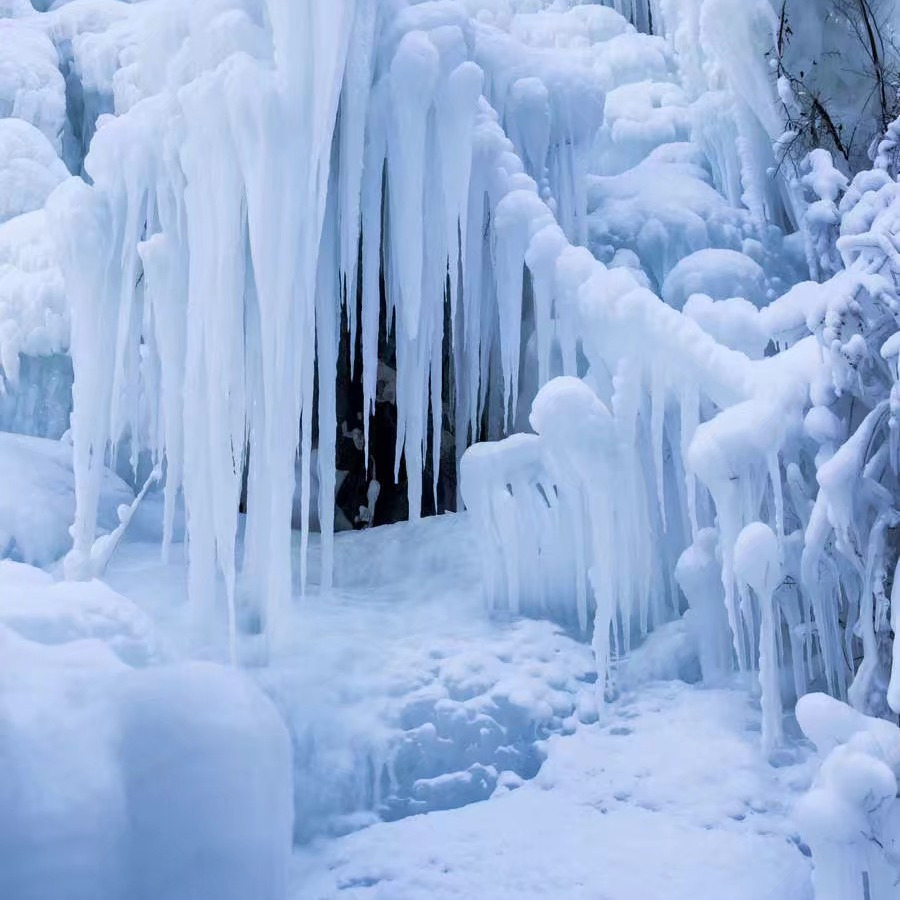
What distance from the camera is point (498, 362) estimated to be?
7.41 metres

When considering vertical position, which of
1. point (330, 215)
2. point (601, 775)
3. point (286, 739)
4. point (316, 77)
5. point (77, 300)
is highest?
point (316, 77)

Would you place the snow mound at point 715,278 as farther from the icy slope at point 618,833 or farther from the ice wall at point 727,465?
the icy slope at point 618,833

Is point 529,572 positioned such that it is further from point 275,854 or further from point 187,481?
point 275,854

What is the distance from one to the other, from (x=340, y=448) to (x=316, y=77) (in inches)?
136

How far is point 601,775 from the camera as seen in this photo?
5.04m

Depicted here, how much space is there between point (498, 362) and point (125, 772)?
4.42m

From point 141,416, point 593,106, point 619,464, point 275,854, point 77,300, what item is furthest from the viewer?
point 141,416

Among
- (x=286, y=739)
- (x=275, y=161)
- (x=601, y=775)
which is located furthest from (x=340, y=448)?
(x=286, y=739)

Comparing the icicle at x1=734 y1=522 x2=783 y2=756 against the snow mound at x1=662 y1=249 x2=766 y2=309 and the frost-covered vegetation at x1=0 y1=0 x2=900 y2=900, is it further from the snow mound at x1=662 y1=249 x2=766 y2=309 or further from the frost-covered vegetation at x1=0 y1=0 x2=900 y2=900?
the snow mound at x1=662 y1=249 x2=766 y2=309

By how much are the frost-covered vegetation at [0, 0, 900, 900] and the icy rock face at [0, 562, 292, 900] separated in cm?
2

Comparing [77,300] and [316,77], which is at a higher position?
[316,77]

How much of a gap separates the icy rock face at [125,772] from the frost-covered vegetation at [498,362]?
2 centimetres

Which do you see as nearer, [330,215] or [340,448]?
[330,215]

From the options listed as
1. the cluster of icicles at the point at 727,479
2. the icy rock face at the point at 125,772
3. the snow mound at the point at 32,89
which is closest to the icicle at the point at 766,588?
the cluster of icicles at the point at 727,479
